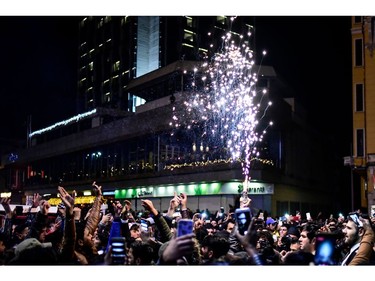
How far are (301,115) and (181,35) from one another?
68.6 feet

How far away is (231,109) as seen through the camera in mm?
29453

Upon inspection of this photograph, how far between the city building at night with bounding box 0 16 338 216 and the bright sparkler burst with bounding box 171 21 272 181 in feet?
2.81

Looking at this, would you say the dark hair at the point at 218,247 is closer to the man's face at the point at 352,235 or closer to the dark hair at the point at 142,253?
the dark hair at the point at 142,253

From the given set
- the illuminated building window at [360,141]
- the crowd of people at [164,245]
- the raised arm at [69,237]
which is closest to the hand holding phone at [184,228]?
the crowd of people at [164,245]

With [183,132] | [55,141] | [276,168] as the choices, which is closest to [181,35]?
[55,141]

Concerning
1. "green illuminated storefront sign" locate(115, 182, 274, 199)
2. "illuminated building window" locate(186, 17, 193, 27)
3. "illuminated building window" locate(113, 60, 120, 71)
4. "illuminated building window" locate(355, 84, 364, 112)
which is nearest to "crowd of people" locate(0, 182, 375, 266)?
"green illuminated storefront sign" locate(115, 182, 274, 199)

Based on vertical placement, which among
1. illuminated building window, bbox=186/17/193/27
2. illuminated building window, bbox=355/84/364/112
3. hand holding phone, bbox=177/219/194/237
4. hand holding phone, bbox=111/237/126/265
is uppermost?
illuminated building window, bbox=186/17/193/27

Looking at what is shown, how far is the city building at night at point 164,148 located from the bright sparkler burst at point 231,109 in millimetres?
857

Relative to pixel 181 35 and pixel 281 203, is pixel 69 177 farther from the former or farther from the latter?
pixel 281 203

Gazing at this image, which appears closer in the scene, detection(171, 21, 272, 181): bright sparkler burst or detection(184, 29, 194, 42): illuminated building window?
detection(171, 21, 272, 181): bright sparkler burst

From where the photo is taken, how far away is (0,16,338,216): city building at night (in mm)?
37778

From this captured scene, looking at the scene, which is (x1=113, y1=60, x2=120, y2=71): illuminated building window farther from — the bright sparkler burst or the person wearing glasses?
the person wearing glasses

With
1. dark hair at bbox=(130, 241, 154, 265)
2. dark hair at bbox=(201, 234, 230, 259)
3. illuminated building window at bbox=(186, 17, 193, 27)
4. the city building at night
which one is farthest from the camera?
illuminated building window at bbox=(186, 17, 193, 27)

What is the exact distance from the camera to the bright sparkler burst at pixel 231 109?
93.2 feet
